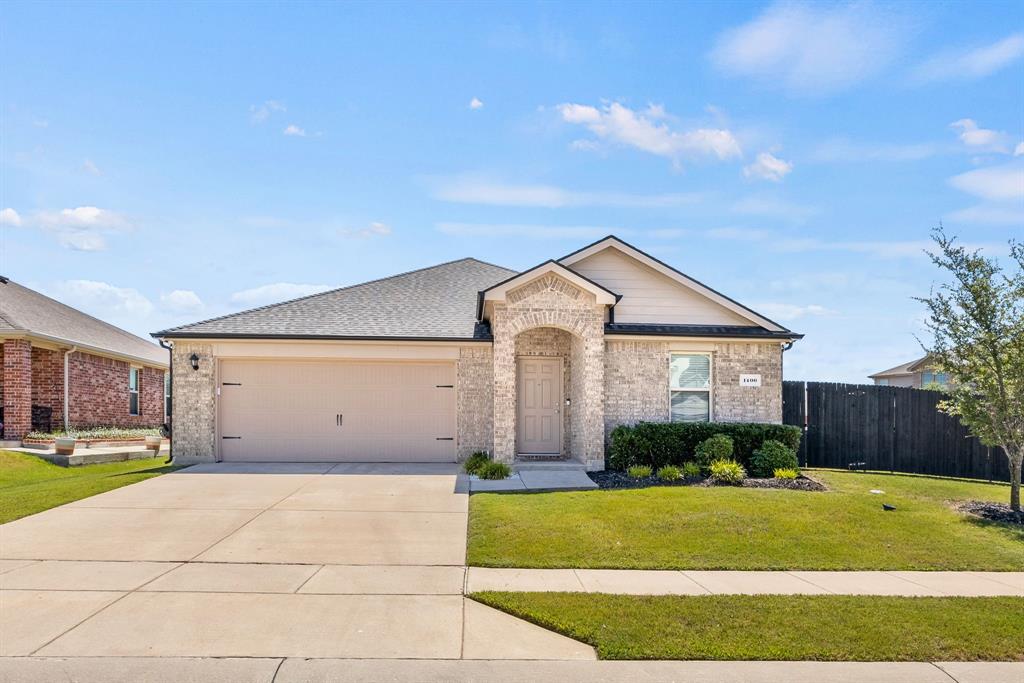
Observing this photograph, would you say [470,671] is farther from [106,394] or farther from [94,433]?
[106,394]

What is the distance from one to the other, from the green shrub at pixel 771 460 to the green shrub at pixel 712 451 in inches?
22.7

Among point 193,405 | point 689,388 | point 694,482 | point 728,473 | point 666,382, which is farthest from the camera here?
point 689,388

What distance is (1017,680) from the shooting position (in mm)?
5234

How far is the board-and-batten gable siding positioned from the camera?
1603 cm

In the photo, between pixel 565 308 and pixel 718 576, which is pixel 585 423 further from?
pixel 718 576

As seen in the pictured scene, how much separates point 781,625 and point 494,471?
25.3 ft

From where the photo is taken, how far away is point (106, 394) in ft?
75.6

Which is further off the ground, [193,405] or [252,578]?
[193,405]

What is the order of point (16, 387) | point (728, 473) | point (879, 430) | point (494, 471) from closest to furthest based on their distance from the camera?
1. point (728, 473)
2. point (494, 471)
3. point (879, 430)
4. point (16, 387)

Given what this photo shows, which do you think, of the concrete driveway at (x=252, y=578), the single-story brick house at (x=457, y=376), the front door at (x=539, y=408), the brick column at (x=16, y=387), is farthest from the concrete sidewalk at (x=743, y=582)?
the brick column at (x=16, y=387)

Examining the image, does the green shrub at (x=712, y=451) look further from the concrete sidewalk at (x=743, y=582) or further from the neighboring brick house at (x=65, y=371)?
the neighboring brick house at (x=65, y=371)

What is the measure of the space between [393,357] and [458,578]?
8662 mm

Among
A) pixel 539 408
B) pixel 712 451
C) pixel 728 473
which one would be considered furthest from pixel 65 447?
pixel 728 473

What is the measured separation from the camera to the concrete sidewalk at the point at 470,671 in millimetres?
5008
